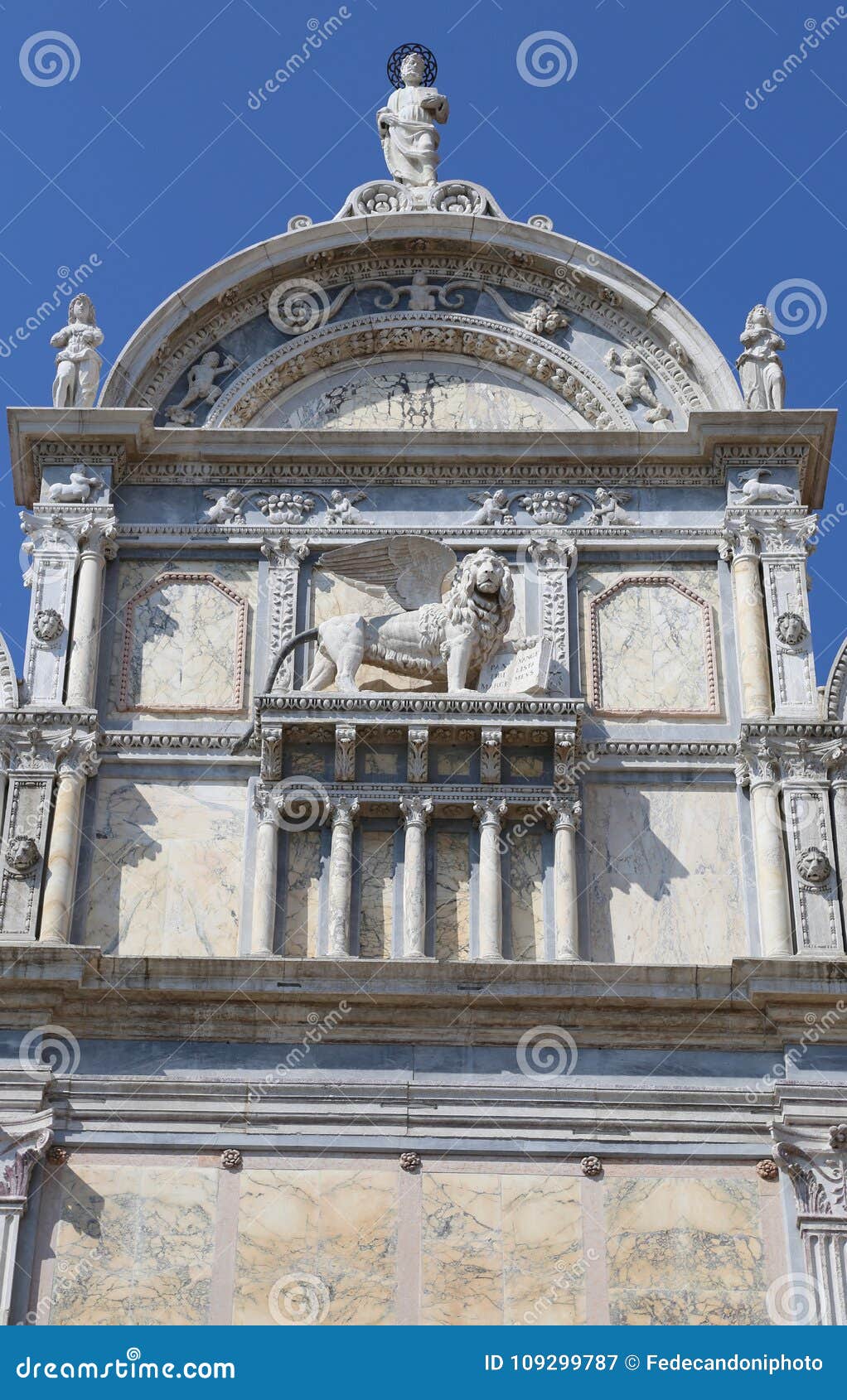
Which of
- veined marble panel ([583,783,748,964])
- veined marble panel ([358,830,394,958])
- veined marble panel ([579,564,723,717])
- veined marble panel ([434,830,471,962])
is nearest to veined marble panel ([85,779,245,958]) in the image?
veined marble panel ([358,830,394,958])

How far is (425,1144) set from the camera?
16031 mm

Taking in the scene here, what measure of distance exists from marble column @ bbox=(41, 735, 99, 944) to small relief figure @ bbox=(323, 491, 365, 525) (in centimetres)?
260

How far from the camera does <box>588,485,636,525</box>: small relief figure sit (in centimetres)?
1889

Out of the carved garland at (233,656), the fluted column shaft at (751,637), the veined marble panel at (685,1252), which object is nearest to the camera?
the veined marble panel at (685,1252)

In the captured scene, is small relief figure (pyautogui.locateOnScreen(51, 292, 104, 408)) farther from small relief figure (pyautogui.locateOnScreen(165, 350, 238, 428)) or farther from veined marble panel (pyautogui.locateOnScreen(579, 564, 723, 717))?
veined marble panel (pyautogui.locateOnScreen(579, 564, 723, 717))

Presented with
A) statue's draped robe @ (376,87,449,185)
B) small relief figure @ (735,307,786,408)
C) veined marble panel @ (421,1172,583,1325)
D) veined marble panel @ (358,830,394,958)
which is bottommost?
veined marble panel @ (421,1172,583,1325)

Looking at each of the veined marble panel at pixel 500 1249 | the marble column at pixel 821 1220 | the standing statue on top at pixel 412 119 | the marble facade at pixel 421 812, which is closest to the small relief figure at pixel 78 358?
the marble facade at pixel 421 812

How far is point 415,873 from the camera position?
55.9 feet

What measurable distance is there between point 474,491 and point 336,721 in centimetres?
256

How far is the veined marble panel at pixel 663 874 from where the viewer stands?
17.1 meters

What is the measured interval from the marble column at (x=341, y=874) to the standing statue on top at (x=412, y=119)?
5.96 metres

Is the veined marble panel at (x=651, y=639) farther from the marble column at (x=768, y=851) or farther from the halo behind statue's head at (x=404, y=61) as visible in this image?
the halo behind statue's head at (x=404, y=61)
